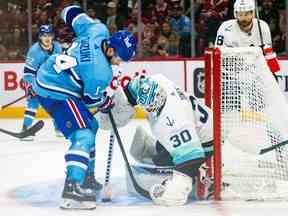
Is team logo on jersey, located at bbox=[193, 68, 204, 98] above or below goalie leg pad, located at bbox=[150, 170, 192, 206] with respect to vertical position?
above

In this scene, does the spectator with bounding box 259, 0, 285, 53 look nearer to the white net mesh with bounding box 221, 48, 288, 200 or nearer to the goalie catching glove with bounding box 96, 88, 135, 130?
the white net mesh with bounding box 221, 48, 288, 200

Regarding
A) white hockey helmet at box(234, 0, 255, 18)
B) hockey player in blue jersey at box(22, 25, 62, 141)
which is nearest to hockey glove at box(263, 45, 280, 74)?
white hockey helmet at box(234, 0, 255, 18)

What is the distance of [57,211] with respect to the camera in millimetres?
4113

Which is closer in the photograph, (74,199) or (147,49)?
(74,199)

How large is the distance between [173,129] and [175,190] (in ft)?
0.97

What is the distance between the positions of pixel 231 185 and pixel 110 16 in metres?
5.57

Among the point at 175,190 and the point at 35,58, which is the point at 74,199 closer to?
the point at 175,190

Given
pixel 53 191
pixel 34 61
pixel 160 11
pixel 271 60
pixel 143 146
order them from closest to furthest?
pixel 143 146 → pixel 53 191 → pixel 271 60 → pixel 34 61 → pixel 160 11

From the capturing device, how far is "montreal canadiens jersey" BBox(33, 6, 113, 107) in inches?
163

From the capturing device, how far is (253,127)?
4.41m

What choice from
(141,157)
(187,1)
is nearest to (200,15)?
(187,1)

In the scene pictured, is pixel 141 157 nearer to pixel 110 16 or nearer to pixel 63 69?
pixel 63 69

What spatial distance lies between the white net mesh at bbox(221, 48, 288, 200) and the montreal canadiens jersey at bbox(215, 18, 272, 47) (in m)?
0.93

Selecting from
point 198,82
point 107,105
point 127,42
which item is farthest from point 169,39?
point 127,42
